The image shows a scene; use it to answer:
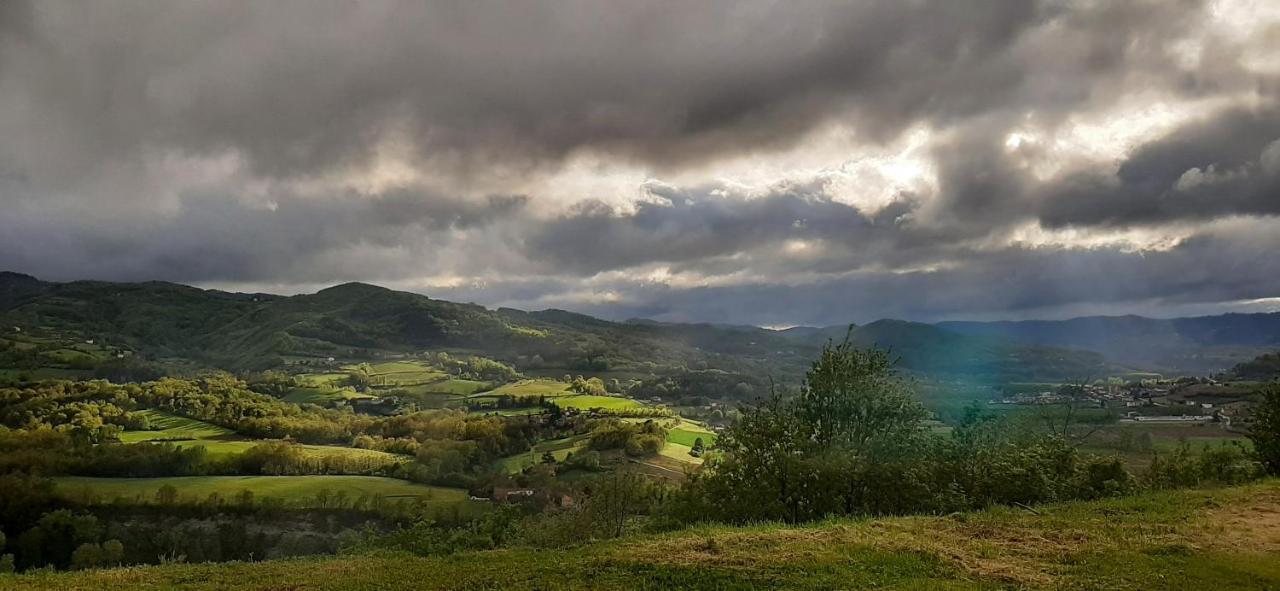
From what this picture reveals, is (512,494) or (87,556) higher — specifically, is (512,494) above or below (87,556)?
above

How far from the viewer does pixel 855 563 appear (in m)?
18.1

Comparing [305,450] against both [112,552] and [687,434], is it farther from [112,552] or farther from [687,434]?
[687,434]

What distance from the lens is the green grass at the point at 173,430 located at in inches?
5221

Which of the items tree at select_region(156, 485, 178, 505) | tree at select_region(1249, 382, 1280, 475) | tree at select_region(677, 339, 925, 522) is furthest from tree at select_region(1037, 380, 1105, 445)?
tree at select_region(156, 485, 178, 505)

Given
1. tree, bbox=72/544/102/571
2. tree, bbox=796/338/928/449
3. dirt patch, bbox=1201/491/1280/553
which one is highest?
tree, bbox=796/338/928/449

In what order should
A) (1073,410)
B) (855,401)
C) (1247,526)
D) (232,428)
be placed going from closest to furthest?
(1247,526) < (855,401) < (1073,410) < (232,428)

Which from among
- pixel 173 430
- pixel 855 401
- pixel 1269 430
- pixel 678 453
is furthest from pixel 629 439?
pixel 1269 430

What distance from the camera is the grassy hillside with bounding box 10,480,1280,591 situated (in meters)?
16.7

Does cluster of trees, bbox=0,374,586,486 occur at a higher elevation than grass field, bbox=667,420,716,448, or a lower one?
higher

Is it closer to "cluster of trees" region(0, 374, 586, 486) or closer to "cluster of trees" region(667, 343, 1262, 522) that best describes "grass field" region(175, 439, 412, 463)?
"cluster of trees" region(0, 374, 586, 486)

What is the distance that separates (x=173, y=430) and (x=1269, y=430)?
183m

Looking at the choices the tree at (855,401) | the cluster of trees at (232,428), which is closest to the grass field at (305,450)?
the cluster of trees at (232,428)

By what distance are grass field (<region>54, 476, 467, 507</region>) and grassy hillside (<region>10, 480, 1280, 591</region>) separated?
8565 centimetres

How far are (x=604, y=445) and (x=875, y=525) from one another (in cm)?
11746
